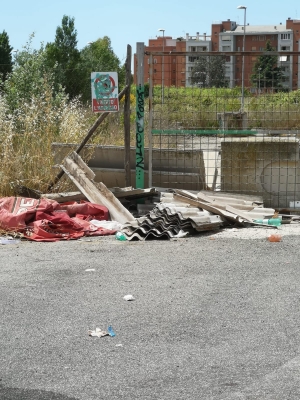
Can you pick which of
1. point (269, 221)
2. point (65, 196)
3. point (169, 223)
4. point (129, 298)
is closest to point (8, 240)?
point (65, 196)

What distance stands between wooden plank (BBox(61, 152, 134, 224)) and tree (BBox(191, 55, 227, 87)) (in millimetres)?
2771

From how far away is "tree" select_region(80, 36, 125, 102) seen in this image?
4288 cm

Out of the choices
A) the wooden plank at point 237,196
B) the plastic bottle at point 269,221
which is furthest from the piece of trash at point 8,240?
the plastic bottle at point 269,221

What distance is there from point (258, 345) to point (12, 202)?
555 centimetres

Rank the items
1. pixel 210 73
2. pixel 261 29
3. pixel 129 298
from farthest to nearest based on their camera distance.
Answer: pixel 261 29
pixel 210 73
pixel 129 298

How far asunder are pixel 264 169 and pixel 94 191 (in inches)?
106

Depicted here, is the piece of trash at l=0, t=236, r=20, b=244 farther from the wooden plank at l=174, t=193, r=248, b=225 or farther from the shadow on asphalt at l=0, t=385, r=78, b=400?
the shadow on asphalt at l=0, t=385, r=78, b=400

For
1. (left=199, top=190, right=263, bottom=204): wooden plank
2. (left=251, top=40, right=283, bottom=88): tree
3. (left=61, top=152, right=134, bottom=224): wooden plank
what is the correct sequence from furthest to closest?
(left=251, top=40, right=283, bottom=88): tree → (left=199, top=190, right=263, bottom=204): wooden plank → (left=61, top=152, right=134, bottom=224): wooden plank

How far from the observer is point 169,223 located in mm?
9883

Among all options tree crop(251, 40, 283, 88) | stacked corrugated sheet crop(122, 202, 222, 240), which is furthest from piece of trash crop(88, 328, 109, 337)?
tree crop(251, 40, 283, 88)

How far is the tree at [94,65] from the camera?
42.9 metres

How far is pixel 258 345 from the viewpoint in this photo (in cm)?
548

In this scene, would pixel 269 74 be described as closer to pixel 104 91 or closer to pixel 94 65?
pixel 104 91

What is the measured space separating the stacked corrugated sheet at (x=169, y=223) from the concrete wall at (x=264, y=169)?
160 centimetres
